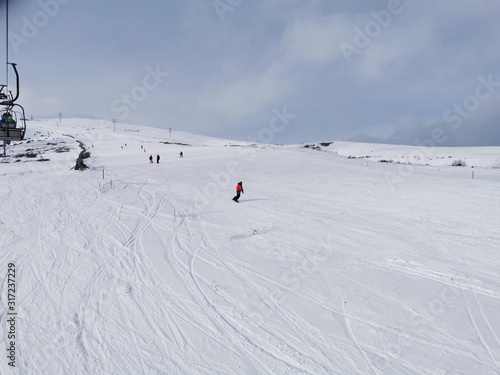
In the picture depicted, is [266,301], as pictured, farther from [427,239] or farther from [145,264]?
[427,239]

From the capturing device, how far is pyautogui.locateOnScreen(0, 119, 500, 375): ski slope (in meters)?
5.52

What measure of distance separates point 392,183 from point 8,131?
27646 millimetres

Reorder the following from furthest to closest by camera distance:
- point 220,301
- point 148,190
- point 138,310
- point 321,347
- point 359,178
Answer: point 359,178, point 148,190, point 220,301, point 138,310, point 321,347

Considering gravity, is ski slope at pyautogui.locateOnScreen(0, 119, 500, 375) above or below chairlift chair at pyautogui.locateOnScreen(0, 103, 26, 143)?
below

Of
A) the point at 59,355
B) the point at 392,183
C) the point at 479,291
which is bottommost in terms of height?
the point at 59,355

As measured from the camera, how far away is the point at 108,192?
19.9 meters

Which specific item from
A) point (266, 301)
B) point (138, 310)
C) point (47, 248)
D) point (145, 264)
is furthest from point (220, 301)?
point (47, 248)

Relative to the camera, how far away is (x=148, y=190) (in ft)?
69.9

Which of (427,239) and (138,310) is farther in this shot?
(427,239)

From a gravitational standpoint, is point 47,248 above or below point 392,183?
below

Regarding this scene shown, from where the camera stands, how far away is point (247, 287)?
316 inches

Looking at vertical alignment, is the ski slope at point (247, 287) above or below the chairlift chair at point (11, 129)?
below

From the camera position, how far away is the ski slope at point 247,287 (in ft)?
18.1

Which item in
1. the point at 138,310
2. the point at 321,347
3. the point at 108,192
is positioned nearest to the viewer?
the point at 321,347
